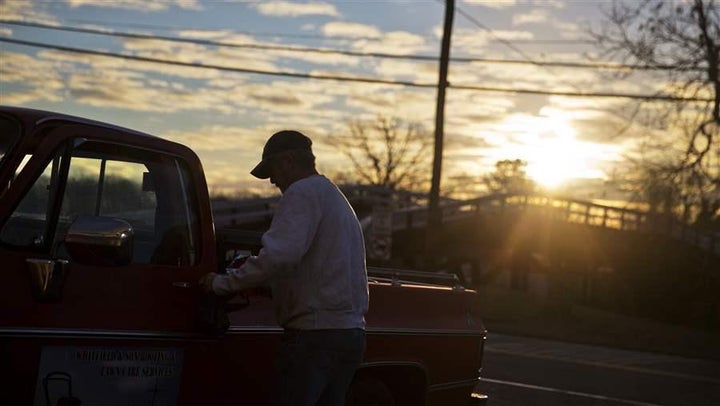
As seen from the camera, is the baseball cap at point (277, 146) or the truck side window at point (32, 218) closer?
the truck side window at point (32, 218)

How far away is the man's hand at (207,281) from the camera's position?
197 inches

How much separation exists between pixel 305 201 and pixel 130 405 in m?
1.18

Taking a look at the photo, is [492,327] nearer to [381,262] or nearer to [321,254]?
[381,262]

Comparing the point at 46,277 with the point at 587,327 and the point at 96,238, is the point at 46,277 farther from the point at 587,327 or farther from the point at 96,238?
the point at 587,327

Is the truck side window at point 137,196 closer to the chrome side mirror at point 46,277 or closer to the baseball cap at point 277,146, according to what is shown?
the chrome side mirror at point 46,277

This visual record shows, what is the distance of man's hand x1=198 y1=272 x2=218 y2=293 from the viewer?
500 centimetres

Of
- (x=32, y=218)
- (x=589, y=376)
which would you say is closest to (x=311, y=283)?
(x=32, y=218)

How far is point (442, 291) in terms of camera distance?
7316 millimetres

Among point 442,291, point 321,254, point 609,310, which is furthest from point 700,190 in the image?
point 321,254

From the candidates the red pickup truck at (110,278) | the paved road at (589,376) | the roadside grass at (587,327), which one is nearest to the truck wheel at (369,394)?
the red pickup truck at (110,278)

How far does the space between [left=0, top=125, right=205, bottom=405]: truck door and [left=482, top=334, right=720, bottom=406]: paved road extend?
7.24 metres

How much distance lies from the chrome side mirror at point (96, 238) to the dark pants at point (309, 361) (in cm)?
105

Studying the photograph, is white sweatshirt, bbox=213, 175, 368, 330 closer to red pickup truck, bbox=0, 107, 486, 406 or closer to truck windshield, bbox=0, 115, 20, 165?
red pickup truck, bbox=0, 107, 486, 406

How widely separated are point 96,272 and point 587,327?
2905cm
